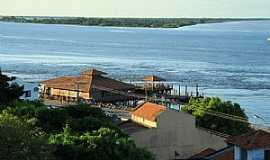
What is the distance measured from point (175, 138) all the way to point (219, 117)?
6853mm

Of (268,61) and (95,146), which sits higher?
(95,146)

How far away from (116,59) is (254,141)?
9449 centimetres

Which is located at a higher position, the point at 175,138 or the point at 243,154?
the point at 243,154

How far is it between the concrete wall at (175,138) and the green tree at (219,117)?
5154 millimetres

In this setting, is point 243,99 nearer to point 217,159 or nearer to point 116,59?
point 217,159

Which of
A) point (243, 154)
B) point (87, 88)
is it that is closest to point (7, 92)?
point (243, 154)

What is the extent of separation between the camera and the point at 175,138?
35.6m

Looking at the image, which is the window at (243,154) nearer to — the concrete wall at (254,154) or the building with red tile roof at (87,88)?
the concrete wall at (254,154)

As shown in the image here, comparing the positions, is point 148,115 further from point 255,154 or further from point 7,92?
point 7,92

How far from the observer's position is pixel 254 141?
31.3 metres

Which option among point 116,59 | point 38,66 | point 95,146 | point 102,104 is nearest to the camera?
point 95,146

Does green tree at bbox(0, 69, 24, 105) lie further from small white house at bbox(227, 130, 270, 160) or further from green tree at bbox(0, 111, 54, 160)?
green tree at bbox(0, 111, 54, 160)

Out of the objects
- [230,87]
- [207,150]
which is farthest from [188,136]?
[230,87]

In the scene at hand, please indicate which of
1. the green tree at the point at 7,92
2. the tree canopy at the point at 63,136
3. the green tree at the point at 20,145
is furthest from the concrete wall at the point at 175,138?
the green tree at the point at 20,145
